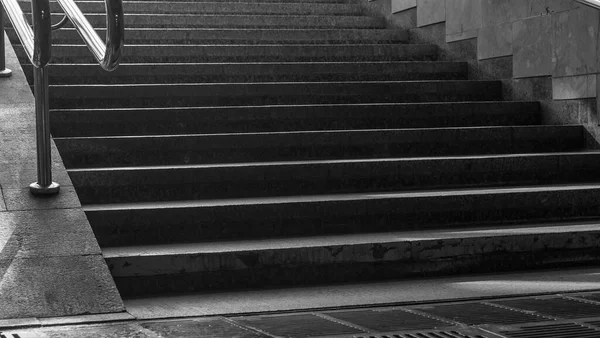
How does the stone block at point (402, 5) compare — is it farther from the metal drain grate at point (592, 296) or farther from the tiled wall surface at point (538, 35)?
the metal drain grate at point (592, 296)

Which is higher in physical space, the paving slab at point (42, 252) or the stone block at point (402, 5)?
the stone block at point (402, 5)

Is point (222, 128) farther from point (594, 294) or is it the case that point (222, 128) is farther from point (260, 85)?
point (594, 294)

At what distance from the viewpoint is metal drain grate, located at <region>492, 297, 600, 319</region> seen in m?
3.63

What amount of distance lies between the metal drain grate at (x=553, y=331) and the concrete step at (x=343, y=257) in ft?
3.48

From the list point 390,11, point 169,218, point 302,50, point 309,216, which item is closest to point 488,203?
point 309,216

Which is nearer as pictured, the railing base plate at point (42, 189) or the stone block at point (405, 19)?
the railing base plate at point (42, 189)

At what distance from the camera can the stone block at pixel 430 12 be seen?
309 inches

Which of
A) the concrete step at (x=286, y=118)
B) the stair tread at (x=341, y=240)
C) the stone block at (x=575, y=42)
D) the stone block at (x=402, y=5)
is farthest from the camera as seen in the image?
the stone block at (x=402, y=5)

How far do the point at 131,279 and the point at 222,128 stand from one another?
6.17ft

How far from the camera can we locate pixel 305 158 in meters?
5.57

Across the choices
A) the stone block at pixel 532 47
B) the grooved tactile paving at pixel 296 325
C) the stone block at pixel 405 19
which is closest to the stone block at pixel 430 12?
the stone block at pixel 405 19

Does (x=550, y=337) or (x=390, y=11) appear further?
(x=390, y=11)

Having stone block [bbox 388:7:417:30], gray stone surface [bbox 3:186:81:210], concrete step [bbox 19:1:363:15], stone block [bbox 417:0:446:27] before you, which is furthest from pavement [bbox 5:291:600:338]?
stone block [bbox 388:7:417:30]

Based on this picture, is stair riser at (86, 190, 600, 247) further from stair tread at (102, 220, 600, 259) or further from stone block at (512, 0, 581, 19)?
stone block at (512, 0, 581, 19)
